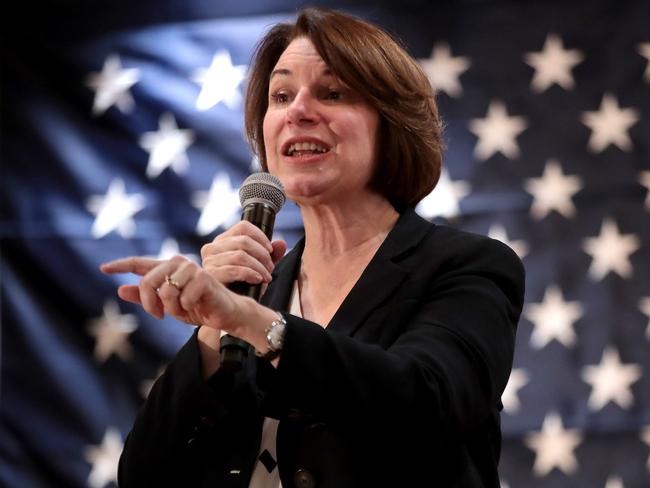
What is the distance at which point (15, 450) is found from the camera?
147 inches

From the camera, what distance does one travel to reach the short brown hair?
191 centimetres

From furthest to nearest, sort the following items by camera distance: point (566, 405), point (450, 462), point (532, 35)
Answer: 1. point (532, 35)
2. point (566, 405)
3. point (450, 462)

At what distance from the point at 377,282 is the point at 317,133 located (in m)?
0.33

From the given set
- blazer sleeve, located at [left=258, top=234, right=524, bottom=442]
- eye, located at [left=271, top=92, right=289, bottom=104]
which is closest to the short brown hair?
eye, located at [left=271, top=92, right=289, bottom=104]

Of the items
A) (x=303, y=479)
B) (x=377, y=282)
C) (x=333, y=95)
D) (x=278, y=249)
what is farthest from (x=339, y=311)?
(x=333, y=95)

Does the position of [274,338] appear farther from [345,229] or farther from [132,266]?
[345,229]

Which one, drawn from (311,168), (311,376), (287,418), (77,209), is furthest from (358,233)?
(77,209)

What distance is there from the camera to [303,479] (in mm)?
1571

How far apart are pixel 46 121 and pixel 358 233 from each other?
7.84 ft

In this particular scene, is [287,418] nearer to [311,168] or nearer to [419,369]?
[419,369]

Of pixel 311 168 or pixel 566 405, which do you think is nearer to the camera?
pixel 311 168

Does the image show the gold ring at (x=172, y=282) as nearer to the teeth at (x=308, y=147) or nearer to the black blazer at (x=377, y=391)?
the black blazer at (x=377, y=391)

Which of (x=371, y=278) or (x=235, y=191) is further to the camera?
(x=235, y=191)

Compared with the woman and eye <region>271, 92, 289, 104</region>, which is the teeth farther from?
eye <region>271, 92, 289, 104</region>
